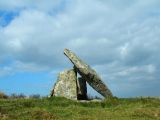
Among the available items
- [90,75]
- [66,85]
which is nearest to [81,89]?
[66,85]

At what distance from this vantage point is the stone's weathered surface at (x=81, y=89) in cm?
2161

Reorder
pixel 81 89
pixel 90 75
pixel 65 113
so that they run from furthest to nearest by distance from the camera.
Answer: pixel 81 89 < pixel 90 75 < pixel 65 113

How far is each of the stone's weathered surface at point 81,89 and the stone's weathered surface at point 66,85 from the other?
0.61 m

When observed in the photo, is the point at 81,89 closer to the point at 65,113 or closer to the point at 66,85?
the point at 66,85

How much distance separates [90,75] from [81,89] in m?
1.49

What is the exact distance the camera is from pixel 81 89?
72.0 ft

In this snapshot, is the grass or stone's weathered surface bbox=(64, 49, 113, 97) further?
stone's weathered surface bbox=(64, 49, 113, 97)

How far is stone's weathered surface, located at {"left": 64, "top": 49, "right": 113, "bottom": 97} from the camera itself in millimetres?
21031

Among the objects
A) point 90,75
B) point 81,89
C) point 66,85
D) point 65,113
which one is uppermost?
point 90,75

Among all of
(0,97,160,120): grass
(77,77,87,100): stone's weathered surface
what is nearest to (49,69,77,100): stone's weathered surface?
(77,77,87,100): stone's weathered surface

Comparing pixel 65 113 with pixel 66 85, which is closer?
pixel 65 113

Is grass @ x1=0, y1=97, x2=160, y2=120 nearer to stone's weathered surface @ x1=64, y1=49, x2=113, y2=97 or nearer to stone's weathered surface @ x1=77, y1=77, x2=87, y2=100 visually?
stone's weathered surface @ x1=64, y1=49, x2=113, y2=97

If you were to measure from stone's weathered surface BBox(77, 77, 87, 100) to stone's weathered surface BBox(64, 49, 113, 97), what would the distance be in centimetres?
60

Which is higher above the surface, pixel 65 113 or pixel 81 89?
pixel 81 89
